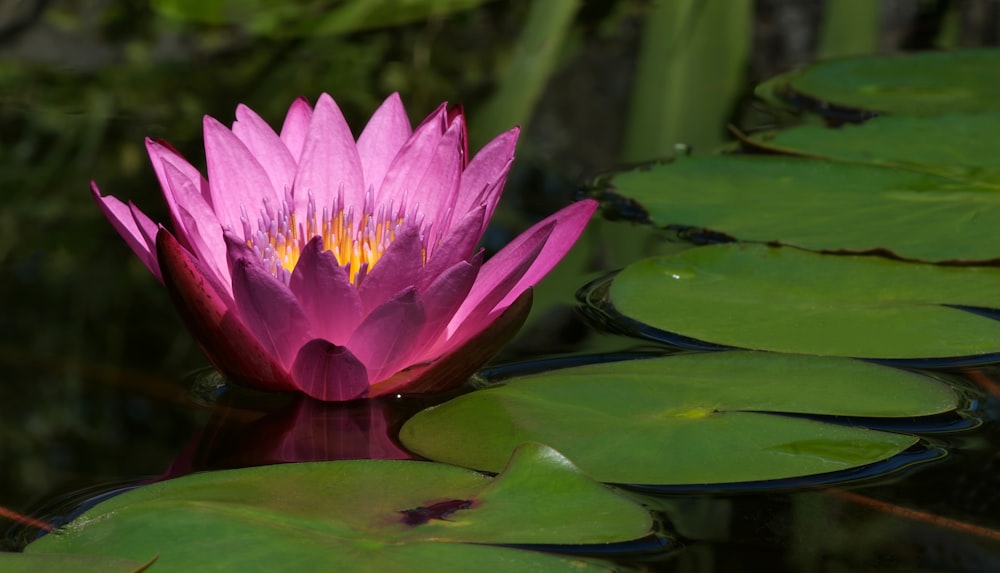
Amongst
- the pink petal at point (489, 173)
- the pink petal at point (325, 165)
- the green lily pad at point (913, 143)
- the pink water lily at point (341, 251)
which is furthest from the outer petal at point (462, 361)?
the green lily pad at point (913, 143)

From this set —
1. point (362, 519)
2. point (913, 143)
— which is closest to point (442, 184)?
point (362, 519)

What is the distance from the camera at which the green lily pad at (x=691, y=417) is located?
0.93m

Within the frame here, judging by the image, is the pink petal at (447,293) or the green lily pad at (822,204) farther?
the green lily pad at (822,204)

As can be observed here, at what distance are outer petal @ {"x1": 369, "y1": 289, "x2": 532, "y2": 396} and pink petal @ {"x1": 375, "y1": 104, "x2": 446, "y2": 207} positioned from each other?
0.64 ft

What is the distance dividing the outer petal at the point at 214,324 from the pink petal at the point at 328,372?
A: 0.08ft

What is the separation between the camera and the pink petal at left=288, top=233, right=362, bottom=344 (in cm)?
94

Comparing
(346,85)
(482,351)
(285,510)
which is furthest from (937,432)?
(346,85)

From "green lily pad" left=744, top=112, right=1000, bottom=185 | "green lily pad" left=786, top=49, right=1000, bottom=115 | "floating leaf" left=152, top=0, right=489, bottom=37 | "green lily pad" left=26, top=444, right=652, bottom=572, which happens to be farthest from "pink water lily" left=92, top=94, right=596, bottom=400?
"floating leaf" left=152, top=0, right=489, bottom=37

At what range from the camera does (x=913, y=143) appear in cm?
175

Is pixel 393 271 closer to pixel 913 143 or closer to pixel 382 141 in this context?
pixel 382 141

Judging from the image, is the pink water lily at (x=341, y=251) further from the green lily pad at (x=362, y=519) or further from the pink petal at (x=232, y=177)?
the green lily pad at (x=362, y=519)

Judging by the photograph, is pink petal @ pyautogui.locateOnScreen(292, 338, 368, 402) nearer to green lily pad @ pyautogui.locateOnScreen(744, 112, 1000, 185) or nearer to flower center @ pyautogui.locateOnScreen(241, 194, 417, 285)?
flower center @ pyautogui.locateOnScreen(241, 194, 417, 285)

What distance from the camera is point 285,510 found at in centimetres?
84

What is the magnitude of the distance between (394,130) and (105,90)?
163 centimetres
